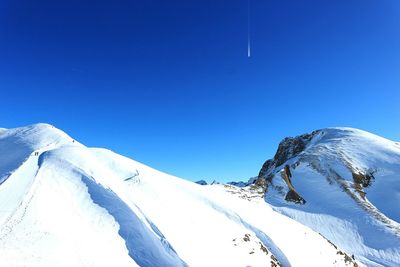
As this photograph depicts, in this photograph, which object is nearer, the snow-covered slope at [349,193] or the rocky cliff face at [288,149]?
the snow-covered slope at [349,193]

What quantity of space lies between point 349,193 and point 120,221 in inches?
1612

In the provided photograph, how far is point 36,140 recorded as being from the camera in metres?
35.2

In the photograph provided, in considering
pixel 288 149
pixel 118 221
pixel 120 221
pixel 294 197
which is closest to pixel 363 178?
pixel 294 197

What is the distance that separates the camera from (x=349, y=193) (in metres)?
50.8

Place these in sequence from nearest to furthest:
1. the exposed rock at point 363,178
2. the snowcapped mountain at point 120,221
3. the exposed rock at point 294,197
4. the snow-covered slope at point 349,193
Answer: the snowcapped mountain at point 120,221 < the snow-covered slope at point 349,193 < the exposed rock at point 294,197 < the exposed rock at point 363,178

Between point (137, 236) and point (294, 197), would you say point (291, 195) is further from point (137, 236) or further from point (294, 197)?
point (137, 236)

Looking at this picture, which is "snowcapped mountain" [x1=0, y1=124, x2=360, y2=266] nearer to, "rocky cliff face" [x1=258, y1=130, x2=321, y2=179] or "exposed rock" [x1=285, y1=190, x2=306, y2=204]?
"exposed rock" [x1=285, y1=190, x2=306, y2=204]

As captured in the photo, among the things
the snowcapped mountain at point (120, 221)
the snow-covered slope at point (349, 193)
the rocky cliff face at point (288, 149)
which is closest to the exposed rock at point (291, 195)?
the snow-covered slope at point (349, 193)

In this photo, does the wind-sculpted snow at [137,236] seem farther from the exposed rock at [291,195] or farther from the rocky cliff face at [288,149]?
the rocky cliff face at [288,149]

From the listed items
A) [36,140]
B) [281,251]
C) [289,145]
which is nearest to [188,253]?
[281,251]

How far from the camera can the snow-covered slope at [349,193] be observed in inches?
1565

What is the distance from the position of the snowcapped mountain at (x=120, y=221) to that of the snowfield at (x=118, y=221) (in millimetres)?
60

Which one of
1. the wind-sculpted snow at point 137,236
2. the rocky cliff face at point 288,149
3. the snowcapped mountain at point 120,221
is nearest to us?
the snowcapped mountain at point 120,221

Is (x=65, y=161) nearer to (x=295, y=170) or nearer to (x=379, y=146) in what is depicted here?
(x=295, y=170)
